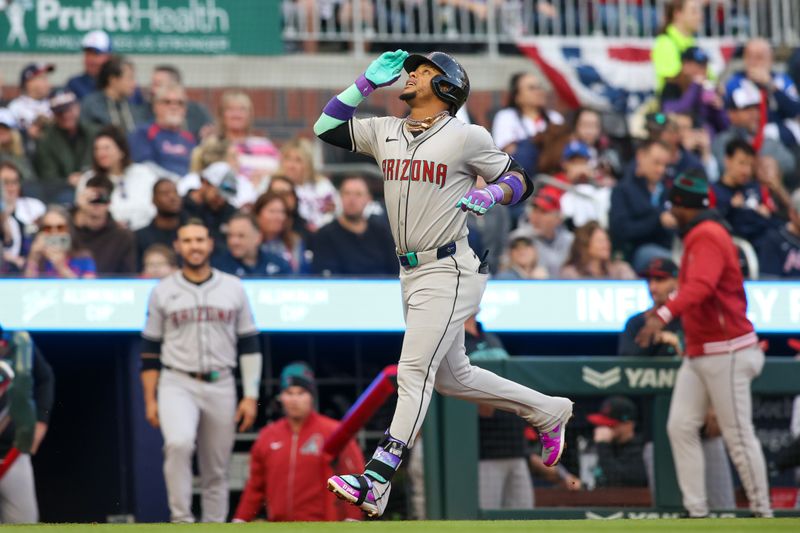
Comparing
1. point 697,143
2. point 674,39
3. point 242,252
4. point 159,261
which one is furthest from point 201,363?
point 674,39

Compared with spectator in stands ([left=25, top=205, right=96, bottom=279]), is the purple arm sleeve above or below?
above

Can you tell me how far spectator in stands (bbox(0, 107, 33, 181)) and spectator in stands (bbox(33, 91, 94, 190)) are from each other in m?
0.09

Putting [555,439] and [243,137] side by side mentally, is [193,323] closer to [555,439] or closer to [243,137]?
[555,439]

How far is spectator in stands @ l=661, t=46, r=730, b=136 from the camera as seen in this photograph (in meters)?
14.1

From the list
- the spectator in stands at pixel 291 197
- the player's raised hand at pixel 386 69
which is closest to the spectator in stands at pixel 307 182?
the spectator in stands at pixel 291 197

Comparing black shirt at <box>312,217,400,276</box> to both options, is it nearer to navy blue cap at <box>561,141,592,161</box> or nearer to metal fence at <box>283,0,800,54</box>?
navy blue cap at <box>561,141,592,161</box>

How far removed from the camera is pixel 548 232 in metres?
12.1

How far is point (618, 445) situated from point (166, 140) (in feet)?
16.2

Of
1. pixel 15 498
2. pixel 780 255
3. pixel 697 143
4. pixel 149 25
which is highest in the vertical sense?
pixel 149 25

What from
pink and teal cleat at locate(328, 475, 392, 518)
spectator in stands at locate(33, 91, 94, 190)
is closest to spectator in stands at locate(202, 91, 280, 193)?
spectator in stands at locate(33, 91, 94, 190)

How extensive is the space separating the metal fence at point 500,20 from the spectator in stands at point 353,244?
3913mm

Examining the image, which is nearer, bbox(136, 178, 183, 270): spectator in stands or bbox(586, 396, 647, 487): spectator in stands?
bbox(586, 396, 647, 487): spectator in stands

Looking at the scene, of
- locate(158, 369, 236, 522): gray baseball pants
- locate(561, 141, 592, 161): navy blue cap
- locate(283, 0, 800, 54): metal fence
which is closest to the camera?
locate(158, 369, 236, 522): gray baseball pants

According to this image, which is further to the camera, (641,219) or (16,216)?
(641,219)
